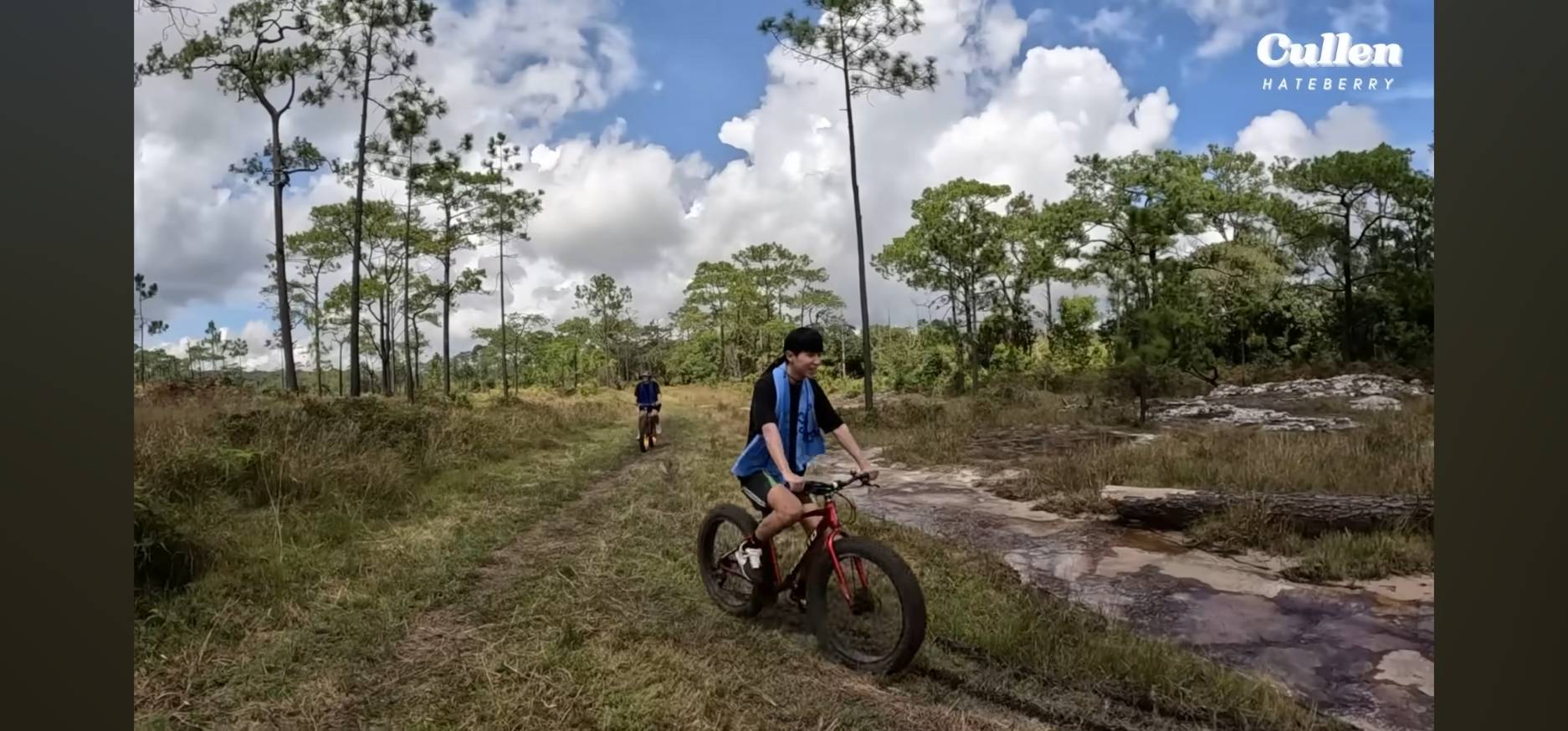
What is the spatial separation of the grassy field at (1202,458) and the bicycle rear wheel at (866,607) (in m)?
0.51

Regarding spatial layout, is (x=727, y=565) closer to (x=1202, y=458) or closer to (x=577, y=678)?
(x=577, y=678)

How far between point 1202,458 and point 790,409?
5.22 ft

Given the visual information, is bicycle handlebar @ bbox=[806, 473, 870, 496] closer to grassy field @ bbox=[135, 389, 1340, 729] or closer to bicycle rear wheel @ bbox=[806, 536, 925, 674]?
bicycle rear wheel @ bbox=[806, 536, 925, 674]

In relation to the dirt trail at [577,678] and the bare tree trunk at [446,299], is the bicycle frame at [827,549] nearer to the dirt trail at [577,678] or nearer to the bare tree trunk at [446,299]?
the dirt trail at [577,678]

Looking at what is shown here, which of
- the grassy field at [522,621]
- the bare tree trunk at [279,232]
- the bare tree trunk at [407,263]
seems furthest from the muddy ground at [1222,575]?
the bare tree trunk at [279,232]

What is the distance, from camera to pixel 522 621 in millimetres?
2055

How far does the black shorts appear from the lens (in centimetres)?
220

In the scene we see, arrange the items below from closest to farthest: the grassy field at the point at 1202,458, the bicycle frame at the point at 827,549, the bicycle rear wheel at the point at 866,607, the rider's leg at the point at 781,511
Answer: the bicycle rear wheel at the point at 866,607
the bicycle frame at the point at 827,549
the rider's leg at the point at 781,511
the grassy field at the point at 1202,458

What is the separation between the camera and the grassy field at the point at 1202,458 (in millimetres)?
2195

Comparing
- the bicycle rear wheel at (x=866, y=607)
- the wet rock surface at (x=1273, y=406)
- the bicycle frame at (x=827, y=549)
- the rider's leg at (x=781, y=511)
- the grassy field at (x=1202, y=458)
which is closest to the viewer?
the bicycle rear wheel at (x=866, y=607)

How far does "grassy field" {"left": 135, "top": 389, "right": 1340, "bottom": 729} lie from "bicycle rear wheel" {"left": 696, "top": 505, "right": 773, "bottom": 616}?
5 cm
